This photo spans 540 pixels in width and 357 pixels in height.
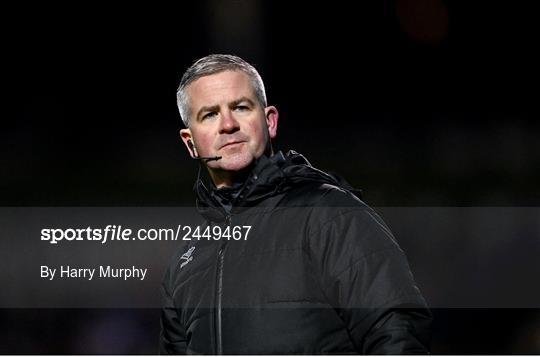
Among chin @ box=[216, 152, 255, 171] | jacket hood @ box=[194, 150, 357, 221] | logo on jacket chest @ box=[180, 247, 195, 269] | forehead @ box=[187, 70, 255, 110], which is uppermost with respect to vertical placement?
forehead @ box=[187, 70, 255, 110]

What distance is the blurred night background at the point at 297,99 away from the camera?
9.35 feet

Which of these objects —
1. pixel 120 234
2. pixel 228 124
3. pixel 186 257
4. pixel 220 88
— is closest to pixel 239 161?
pixel 228 124

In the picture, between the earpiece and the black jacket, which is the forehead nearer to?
the earpiece

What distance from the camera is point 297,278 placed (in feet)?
6.30

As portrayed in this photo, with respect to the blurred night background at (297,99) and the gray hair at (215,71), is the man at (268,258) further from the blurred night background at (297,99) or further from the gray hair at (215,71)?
the blurred night background at (297,99)

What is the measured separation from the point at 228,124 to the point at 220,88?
11cm

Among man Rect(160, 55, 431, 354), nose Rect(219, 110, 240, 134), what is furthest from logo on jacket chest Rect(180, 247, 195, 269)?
nose Rect(219, 110, 240, 134)

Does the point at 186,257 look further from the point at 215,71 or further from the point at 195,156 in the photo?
the point at 215,71

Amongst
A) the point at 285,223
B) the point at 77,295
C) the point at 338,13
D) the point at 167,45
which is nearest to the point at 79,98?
the point at 167,45

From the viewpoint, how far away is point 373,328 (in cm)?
177

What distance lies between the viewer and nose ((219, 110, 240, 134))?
7.00 feet

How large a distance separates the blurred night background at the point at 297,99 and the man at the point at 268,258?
1.76 feet

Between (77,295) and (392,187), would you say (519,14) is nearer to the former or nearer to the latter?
(392,187)

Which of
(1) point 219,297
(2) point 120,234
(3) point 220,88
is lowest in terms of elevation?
(1) point 219,297
